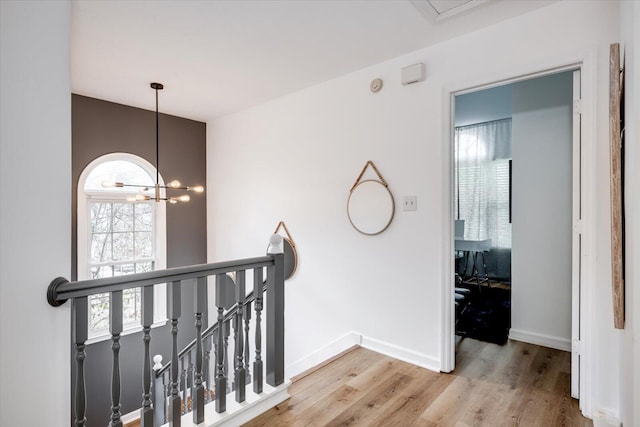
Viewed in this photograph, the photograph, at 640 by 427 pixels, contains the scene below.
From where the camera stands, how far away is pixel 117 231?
429cm

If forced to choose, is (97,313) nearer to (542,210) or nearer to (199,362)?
(199,362)

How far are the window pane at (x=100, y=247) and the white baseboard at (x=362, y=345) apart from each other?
8.83 feet

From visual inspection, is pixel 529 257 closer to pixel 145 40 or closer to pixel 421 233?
pixel 421 233

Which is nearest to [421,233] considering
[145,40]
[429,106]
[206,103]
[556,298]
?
[429,106]

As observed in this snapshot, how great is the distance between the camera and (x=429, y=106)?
267cm

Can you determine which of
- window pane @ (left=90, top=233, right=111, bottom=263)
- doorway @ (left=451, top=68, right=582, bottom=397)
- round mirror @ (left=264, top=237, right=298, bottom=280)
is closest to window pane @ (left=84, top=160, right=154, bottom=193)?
window pane @ (left=90, top=233, right=111, bottom=263)

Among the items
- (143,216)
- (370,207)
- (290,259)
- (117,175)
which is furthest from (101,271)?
(370,207)

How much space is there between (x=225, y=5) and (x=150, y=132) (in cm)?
Answer: 279

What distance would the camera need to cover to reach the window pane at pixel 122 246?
14.0ft

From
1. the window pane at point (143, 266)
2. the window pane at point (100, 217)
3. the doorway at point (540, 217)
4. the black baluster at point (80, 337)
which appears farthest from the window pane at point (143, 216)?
the doorway at point (540, 217)

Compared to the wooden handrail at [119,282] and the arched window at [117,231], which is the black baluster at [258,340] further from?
the arched window at [117,231]

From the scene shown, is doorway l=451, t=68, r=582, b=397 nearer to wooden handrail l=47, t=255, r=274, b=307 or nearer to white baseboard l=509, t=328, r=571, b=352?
white baseboard l=509, t=328, r=571, b=352

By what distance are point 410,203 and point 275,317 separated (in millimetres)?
1403

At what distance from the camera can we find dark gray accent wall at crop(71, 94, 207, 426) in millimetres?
3875
